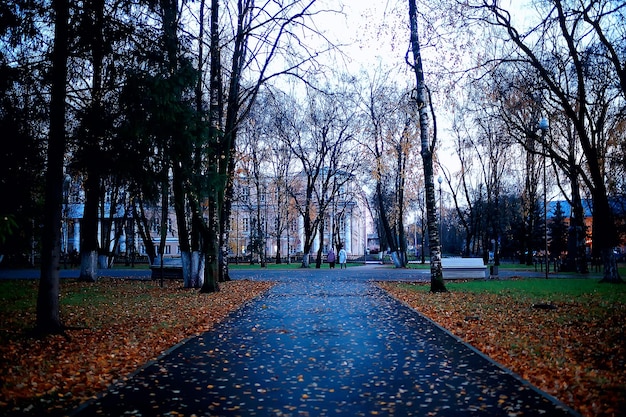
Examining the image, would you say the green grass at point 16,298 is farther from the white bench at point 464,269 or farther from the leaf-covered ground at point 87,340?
the white bench at point 464,269

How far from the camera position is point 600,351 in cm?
782

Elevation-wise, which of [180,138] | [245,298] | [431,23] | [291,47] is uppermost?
[431,23]

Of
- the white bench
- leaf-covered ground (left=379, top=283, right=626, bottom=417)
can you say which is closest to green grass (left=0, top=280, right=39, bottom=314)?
leaf-covered ground (left=379, top=283, right=626, bottom=417)

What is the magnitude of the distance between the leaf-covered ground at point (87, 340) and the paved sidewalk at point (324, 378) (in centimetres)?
42

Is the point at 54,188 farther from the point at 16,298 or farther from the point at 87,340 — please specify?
the point at 16,298

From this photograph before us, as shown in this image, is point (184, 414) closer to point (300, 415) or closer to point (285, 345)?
point (300, 415)

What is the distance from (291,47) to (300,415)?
13.0 meters

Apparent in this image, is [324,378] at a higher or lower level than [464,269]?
lower

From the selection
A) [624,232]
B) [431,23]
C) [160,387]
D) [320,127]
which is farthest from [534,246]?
[160,387]

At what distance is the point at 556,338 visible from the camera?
8922mm

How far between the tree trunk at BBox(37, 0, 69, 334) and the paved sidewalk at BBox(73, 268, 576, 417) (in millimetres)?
2443

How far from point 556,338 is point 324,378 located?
15.1 ft

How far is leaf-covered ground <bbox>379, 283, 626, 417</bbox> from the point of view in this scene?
5.80 metres

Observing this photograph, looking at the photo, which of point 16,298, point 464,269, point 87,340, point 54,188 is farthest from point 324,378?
point 464,269
